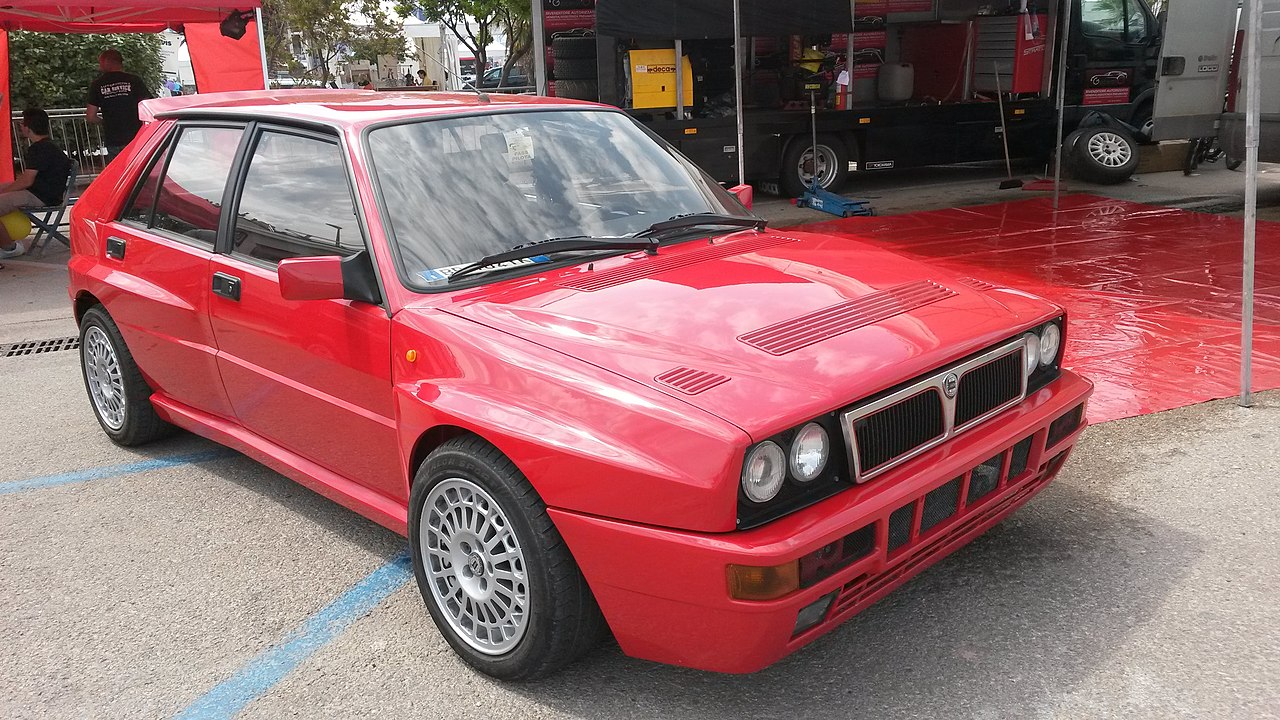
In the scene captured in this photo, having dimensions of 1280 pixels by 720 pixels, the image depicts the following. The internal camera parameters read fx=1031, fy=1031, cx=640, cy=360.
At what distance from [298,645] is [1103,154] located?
40.3 ft

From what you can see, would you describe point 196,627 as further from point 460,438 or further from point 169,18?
point 169,18

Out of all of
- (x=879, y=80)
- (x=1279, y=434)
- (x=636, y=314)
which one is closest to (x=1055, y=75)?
(x=879, y=80)

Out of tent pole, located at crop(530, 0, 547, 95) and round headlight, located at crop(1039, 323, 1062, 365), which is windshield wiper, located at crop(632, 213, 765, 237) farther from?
tent pole, located at crop(530, 0, 547, 95)

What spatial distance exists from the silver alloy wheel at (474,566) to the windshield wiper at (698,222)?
117 cm

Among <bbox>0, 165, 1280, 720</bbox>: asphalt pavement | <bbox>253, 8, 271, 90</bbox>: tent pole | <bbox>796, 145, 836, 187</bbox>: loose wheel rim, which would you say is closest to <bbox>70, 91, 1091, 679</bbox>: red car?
<bbox>0, 165, 1280, 720</bbox>: asphalt pavement

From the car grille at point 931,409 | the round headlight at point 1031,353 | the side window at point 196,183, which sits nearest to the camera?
the car grille at point 931,409

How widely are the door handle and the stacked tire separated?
27.5 feet

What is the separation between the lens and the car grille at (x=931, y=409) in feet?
8.55

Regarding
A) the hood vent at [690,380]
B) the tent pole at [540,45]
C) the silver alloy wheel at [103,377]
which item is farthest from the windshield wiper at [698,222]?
the tent pole at [540,45]

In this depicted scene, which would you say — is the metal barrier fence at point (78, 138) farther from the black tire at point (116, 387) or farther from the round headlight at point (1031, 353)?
the round headlight at point (1031, 353)

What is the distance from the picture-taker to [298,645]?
3.21m

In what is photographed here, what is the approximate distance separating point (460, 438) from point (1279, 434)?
3.62m

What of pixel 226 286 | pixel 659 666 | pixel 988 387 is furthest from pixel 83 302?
pixel 988 387

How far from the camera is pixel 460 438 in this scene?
2.88m
